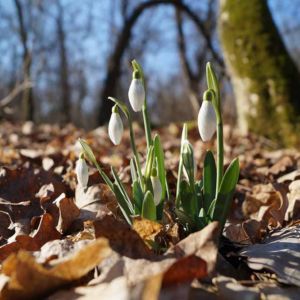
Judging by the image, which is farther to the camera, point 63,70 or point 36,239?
point 63,70

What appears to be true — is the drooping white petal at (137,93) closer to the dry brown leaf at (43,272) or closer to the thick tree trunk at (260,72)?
the dry brown leaf at (43,272)

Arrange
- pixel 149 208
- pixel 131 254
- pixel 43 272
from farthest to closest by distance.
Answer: pixel 149 208
pixel 131 254
pixel 43 272

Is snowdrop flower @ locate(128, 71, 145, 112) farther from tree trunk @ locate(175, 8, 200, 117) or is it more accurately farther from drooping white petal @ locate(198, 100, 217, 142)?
tree trunk @ locate(175, 8, 200, 117)

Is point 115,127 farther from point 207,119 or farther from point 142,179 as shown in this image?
point 207,119

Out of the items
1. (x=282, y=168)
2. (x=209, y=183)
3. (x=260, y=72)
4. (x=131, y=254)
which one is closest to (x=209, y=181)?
(x=209, y=183)

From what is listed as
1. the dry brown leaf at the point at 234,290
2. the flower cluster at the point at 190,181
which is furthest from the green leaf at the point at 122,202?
the dry brown leaf at the point at 234,290
